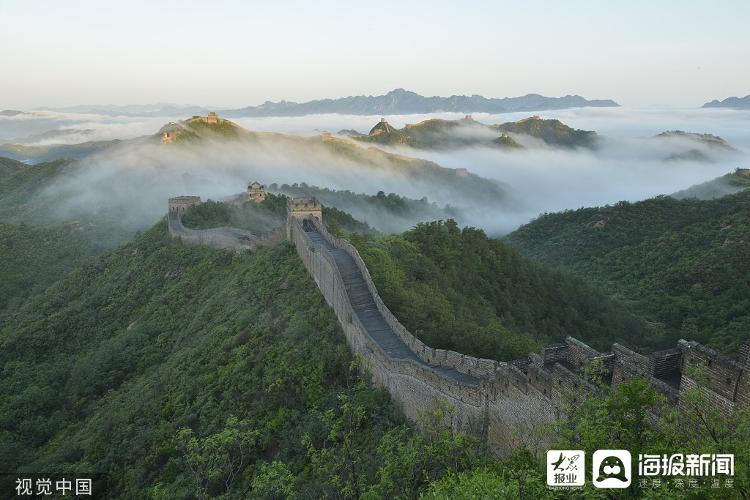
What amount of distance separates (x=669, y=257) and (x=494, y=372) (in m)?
46.1

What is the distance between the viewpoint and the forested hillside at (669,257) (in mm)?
42625

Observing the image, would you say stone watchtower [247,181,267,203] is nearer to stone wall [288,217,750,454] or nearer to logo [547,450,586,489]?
stone wall [288,217,750,454]

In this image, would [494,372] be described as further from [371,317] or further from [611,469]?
[371,317]

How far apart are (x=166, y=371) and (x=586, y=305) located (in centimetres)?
2950

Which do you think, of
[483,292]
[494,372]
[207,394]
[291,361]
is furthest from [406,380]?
[483,292]

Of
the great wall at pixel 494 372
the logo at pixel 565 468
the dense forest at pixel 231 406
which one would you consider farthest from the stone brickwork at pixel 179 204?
the logo at pixel 565 468

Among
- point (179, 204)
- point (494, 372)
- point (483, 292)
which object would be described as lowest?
point (483, 292)

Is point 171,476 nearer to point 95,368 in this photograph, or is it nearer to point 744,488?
point 95,368

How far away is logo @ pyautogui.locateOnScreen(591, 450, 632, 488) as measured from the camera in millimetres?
8379

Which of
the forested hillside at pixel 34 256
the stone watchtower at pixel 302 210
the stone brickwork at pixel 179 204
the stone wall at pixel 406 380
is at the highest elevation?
the stone watchtower at pixel 302 210

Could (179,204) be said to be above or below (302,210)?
below

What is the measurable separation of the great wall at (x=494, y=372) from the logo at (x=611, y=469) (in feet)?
7.37

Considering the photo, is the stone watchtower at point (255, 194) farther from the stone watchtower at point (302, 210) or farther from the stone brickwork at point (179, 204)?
the stone watchtower at point (302, 210)

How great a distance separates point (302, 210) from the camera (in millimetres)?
43938
